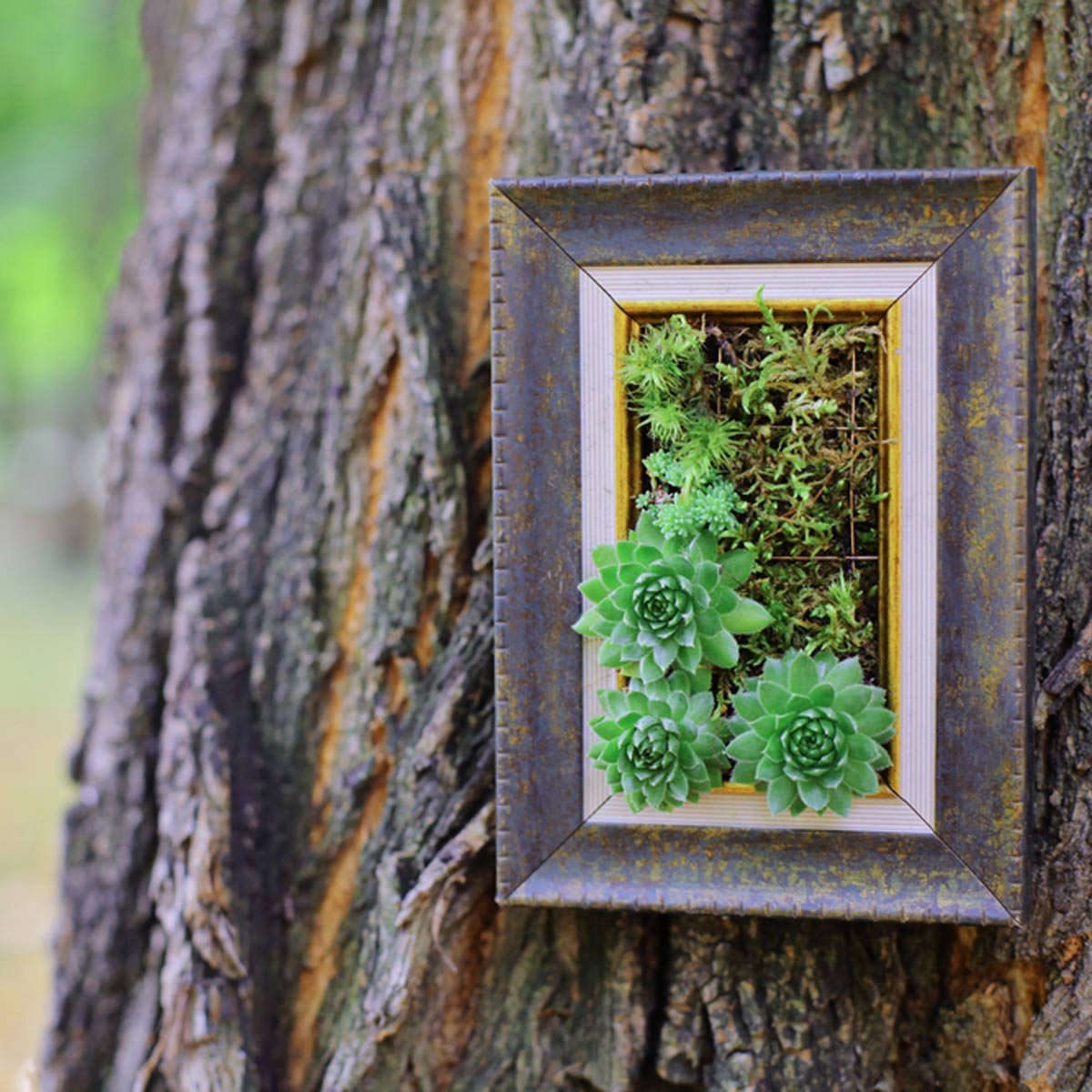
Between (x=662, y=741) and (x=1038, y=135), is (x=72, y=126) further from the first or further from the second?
(x=662, y=741)

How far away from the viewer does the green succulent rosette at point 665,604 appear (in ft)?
2.99

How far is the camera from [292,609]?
1257mm

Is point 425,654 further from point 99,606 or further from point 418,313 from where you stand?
point 99,606

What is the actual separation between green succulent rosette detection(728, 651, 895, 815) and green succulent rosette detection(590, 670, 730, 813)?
0.03 m

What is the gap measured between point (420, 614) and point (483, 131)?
61cm

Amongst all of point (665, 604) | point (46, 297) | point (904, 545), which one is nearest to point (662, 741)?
point (665, 604)

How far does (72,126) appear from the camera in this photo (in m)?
4.41

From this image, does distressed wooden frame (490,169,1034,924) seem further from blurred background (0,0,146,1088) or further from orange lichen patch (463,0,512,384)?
blurred background (0,0,146,1088)

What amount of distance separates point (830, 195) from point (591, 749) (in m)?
0.59

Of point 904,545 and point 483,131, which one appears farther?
point 483,131

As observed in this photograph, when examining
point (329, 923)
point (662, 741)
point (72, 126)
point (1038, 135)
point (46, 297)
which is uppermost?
point (72, 126)

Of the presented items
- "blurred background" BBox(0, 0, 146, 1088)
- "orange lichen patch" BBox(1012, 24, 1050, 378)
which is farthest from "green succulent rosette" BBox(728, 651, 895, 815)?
"blurred background" BBox(0, 0, 146, 1088)

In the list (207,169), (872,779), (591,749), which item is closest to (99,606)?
(207,169)

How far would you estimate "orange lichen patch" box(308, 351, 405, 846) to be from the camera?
3.98 feet
